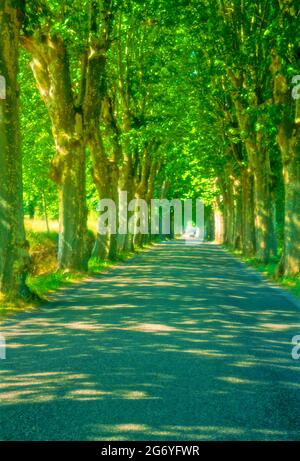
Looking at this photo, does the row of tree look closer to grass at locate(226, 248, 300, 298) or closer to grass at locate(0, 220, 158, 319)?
grass at locate(226, 248, 300, 298)

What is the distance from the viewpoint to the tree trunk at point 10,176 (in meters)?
14.0

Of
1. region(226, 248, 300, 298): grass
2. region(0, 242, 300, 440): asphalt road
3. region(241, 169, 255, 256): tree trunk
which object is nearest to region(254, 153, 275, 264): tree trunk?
region(226, 248, 300, 298): grass

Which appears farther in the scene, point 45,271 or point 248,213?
point 248,213

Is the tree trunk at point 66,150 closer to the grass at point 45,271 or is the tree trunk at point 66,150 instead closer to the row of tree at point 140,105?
the row of tree at point 140,105

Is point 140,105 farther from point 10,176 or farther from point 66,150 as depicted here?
point 10,176

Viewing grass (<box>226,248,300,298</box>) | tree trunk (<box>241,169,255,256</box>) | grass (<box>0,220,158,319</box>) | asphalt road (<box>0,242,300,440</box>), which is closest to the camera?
asphalt road (<box>0,242,300,440</box>)

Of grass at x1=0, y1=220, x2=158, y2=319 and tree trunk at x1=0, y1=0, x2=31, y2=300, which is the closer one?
grass at x1=0, y1=220, x2=158, y2=319

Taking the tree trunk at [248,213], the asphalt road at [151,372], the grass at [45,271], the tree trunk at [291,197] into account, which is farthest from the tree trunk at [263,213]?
the asphalt road at [151,372]

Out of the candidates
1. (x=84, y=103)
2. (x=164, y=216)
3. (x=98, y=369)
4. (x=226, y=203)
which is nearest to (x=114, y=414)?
(x=98, y=369)

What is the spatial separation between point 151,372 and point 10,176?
7.42 m

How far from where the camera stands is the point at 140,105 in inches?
1566

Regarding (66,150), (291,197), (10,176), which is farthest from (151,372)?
(66,150)

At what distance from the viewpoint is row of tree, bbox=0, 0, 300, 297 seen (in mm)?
14609

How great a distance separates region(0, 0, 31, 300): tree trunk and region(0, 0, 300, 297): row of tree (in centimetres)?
2
